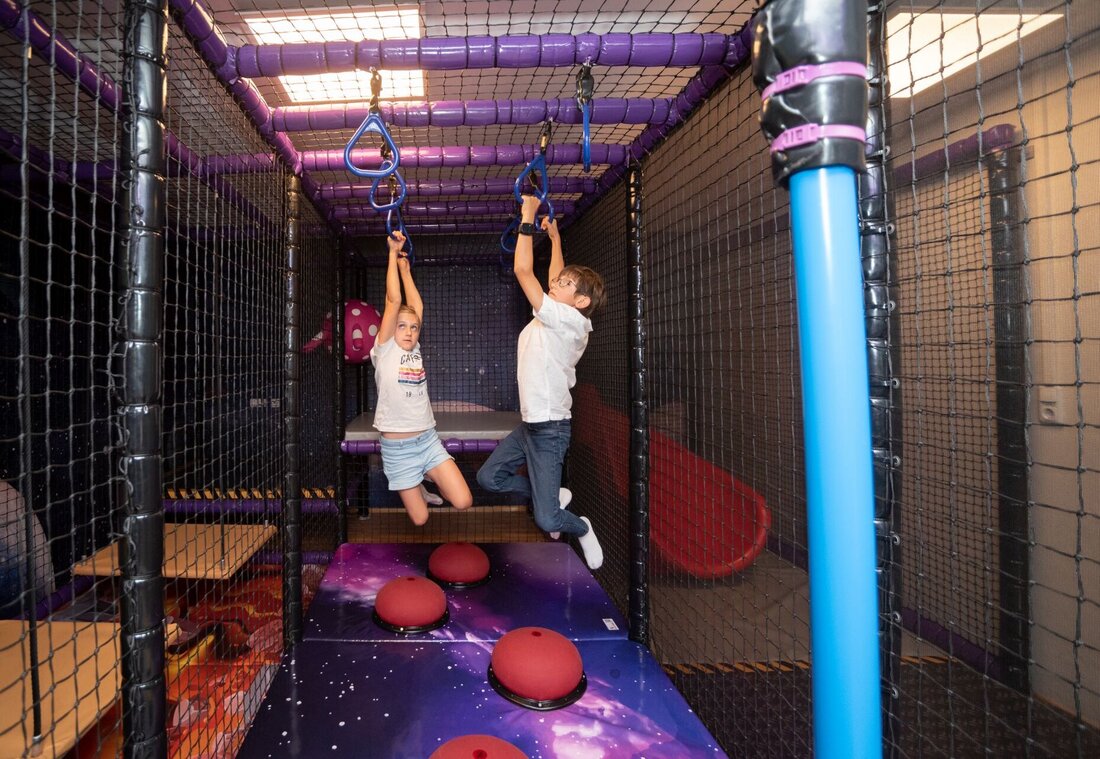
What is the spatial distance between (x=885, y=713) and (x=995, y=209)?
88.8 inches

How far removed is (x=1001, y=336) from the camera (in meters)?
2.42

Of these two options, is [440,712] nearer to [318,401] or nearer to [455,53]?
[455,53]

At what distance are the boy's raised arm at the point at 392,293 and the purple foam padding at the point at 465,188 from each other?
13.1 inches

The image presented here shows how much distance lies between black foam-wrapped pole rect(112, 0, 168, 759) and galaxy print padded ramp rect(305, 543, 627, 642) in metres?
1.30

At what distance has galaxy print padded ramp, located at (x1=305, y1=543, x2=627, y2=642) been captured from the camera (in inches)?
94.8

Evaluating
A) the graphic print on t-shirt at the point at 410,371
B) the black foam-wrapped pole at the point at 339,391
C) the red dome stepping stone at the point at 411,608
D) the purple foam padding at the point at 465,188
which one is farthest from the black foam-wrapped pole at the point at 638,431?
the black foam-wrapped pole at the point at 339,391

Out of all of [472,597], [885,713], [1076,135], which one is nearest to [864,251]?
[885,713]

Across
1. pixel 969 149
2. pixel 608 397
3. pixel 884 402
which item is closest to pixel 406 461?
pixel 608 397

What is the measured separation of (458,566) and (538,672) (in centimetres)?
113

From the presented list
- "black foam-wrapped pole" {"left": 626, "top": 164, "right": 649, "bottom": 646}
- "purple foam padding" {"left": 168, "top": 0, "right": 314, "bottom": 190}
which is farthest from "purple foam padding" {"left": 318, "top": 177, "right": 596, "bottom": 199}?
"purple foam padding" {"left": 168, "top": 0, "right": 314, "bottom": 190}

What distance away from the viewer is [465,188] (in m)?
2.88

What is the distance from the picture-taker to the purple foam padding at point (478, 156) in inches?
93.4

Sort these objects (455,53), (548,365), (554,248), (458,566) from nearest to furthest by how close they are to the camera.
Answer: (455,53), (548,365), (554,248), (458,566)

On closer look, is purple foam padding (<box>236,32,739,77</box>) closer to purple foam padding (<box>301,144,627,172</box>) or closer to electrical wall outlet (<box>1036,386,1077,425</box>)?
purple foam padding (<box>301,144,627,172</box>)
